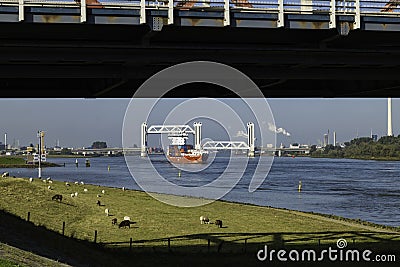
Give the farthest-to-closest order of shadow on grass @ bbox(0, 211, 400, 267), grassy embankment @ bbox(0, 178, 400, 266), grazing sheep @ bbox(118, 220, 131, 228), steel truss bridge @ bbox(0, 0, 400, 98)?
grazing sheep @ bbox(118, 220, 131, 228)
grassy embankment @ bbox(0, 178, 400, 266)
shadow on grass @ bbox(0, 211, 400, 267)
steel truss bridge @ bbox(0, 0, 400, 98)

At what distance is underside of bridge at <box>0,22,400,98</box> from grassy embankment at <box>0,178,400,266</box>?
988 centimetres

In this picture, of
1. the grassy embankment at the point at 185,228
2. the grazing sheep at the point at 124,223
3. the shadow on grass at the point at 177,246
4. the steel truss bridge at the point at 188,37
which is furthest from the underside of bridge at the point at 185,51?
the grazing sheep at the point at 124,223

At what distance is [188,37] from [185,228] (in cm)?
2699

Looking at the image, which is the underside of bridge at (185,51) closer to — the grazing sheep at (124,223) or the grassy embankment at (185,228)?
the grassy embankment at (185,228)

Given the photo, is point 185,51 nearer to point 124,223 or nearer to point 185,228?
point 185,228

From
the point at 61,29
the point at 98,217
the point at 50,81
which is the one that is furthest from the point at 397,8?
the point at 98,217

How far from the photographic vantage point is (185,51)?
73.4ft

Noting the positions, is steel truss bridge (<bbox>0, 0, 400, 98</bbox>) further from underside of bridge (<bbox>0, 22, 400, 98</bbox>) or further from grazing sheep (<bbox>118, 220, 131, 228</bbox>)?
grazing sheep (<bbox>118, 220, 131, 228</bbox>)

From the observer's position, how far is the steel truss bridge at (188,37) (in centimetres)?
1981

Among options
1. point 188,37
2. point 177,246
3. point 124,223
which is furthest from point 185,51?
point 124,223

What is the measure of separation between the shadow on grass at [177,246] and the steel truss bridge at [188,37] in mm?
10489

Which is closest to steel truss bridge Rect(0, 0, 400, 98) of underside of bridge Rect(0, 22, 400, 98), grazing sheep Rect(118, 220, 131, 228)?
underside of bridge Rect(0, 22, 400, 98)

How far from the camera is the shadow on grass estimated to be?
30.5m

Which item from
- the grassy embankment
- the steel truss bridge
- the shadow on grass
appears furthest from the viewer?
the grassy embankment
